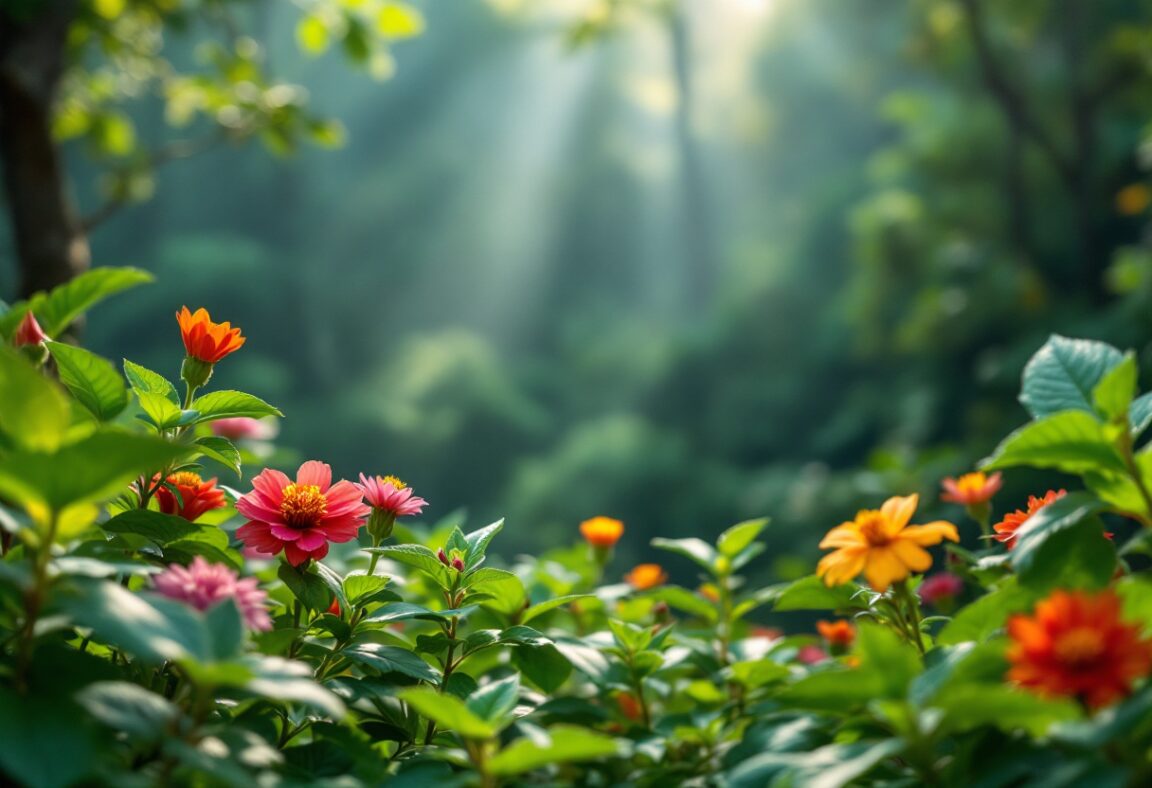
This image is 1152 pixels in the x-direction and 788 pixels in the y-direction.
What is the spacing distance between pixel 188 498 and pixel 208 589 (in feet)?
0.49

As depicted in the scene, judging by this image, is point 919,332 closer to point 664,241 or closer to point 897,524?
point 897,524

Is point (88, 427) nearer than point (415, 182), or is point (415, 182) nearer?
point (88, 427)

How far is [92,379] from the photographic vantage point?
462 mm

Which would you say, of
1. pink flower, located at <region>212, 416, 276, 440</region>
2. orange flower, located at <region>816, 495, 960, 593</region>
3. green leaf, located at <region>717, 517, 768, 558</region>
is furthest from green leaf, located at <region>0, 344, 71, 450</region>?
pink flower, located at <region>212, 416, 276, 440</region>

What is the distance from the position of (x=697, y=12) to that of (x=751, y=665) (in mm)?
6442

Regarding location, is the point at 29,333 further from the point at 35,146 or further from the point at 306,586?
the point at 35,146

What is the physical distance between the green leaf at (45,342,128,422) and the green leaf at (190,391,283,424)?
0.15 ft

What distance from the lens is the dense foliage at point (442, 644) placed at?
314 millimetres

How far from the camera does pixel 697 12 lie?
20.3 feet

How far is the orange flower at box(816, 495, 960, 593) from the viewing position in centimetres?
45

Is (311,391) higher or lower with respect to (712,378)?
higher

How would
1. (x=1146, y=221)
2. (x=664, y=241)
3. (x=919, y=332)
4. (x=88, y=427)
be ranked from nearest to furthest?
(x=88, y=427) < (x=919, y=332) < (x=1146, y=221) < (x=664, y=241)

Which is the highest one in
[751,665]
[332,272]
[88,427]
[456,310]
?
[332,272]

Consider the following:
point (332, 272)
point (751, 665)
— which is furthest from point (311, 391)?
point (751, 665)
